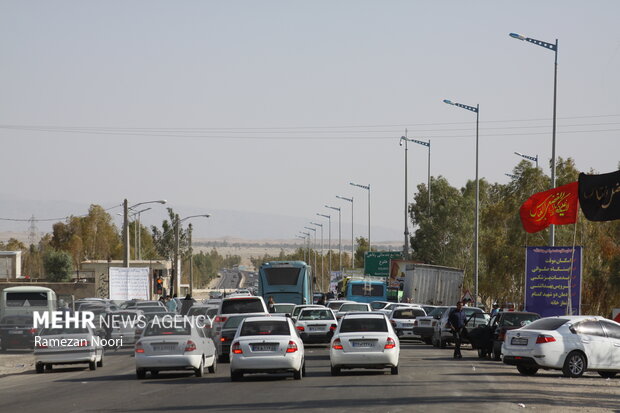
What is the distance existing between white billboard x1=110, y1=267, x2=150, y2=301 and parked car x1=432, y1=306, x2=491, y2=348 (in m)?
31.8

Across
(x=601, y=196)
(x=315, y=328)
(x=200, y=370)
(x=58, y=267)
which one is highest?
(x=601, y=196)

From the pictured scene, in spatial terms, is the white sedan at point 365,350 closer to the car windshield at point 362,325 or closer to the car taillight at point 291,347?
the car windshield at point 362,325

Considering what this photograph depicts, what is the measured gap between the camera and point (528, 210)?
137ft

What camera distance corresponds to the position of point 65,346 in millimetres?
30062

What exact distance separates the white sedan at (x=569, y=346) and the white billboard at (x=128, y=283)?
150 feet

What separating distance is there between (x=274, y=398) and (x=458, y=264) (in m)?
A: 70.8

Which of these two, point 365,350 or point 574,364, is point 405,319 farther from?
point 365,350

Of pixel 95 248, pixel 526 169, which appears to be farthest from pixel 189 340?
pixel 95 248

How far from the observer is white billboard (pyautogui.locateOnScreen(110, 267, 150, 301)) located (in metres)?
69.8

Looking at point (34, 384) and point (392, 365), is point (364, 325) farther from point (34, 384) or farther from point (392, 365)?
point (34, 384)

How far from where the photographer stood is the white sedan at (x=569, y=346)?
26203 millimetres

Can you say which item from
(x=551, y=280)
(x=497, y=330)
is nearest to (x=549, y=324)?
(x=497, y=330)

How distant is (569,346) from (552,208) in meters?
14.7

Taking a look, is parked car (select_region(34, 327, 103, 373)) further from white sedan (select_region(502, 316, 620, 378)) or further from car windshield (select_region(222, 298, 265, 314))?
white sedan (select_region(502, 316, 620, 378))
